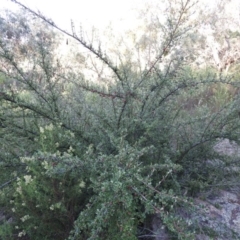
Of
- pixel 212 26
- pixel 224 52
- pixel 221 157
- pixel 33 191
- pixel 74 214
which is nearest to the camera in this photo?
pixel 33 191

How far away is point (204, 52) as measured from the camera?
770 centimetres

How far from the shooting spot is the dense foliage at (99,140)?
176 centimetres

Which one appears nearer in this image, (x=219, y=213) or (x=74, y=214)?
(x=74, y=214)

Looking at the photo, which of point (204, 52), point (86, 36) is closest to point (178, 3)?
point (86, 36)

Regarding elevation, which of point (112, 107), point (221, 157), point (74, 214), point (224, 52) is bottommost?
point (74, 214)

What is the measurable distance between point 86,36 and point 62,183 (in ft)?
3.37

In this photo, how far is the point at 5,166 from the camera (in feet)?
7.09

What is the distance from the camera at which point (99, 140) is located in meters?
2.37

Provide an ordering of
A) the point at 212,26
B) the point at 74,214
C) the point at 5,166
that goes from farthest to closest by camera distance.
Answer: the point at 212,26 < the point at 5,166 < the point at 74,214

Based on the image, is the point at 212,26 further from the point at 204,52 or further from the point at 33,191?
the point at 33,191

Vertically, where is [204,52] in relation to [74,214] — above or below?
above

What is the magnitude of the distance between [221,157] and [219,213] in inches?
15.9

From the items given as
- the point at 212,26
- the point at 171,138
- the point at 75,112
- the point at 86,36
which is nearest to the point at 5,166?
the point at 75,112

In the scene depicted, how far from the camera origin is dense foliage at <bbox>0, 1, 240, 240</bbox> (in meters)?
1.76
